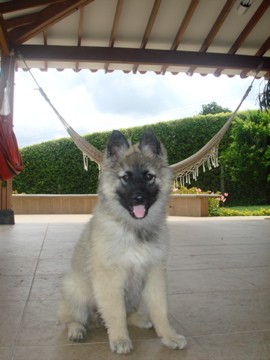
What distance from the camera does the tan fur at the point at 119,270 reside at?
1.69 meters

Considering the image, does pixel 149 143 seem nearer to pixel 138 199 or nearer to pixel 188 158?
pixel 138 199

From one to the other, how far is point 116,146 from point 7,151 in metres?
3.05

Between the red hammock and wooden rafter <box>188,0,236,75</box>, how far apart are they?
3.17 meters

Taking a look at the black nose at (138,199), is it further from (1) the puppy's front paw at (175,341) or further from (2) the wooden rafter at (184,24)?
(2) the wooden rafter at (184,24)

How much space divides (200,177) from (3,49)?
7132 mm

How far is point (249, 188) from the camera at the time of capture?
11.6 metres

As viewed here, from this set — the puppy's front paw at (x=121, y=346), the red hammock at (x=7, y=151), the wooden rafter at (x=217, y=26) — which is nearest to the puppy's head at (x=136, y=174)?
the puppy's front paw at (x=121, y=346)

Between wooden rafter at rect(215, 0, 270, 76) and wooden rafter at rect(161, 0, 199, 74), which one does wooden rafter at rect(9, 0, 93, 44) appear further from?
wooden rafter at rect(215, 0, 270, 76)

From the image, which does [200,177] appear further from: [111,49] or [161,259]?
[161,259]

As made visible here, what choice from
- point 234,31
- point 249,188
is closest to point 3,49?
point 234,31

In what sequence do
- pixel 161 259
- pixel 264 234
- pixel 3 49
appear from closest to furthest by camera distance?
pixel 161 259 < pixel 264 234 < pixel 3 49

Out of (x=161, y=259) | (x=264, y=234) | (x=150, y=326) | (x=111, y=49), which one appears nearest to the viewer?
(x=161, y=259)

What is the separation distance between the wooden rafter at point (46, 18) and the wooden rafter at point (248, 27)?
2.49 metres

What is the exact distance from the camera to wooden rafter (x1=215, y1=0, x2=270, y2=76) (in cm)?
582
